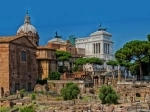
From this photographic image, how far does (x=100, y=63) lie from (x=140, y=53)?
2258cm

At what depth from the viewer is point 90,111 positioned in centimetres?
3091

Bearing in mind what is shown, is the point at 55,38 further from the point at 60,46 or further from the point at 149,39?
the point at 149,39

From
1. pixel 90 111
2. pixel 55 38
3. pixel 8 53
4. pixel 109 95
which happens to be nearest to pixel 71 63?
pixel 55 38

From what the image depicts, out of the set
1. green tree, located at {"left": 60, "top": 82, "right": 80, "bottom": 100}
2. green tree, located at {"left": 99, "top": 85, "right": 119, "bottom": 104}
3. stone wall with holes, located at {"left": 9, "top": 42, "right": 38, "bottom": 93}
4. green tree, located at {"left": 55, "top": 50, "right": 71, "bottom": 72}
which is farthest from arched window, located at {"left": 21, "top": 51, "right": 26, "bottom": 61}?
green tree, located at {"left": 99, "top": 85, "right": 119, "bottom": 104}

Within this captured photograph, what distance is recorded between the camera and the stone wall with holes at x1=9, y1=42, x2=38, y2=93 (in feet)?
161

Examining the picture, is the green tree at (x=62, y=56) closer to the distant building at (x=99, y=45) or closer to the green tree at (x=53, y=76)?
the green tree at (x=53, y=76)

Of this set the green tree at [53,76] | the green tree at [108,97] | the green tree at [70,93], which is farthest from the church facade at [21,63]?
the green tree at [108,97]

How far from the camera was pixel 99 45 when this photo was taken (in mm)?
83500

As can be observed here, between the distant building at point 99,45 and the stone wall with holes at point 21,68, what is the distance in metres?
30.6

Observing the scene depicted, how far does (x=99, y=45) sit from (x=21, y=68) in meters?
34.7

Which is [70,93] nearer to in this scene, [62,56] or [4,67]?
[4,67]

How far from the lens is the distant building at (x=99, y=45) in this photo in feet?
272

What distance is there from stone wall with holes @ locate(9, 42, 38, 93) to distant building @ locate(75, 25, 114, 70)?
3063 centimetres

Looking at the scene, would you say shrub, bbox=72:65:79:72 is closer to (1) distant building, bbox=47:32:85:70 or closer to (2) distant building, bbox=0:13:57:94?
(1) distant building, bbox=47:32:85:70
